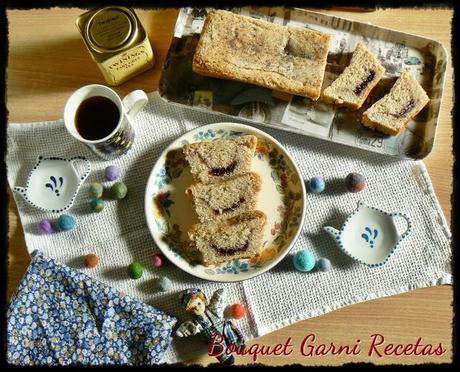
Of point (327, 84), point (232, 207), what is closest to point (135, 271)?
point (232, 207)

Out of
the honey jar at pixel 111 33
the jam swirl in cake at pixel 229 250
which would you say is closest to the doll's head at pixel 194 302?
the jam swirl in cake at pixel 229 250

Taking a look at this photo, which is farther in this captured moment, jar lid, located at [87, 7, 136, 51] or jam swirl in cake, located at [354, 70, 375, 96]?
jam swirl in cake, located at [354, 70, 375, 96]

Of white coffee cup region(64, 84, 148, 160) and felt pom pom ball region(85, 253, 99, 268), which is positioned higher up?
white coffee cup region(64, 84, 148, 160)

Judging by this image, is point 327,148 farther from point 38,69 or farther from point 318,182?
point 38,69

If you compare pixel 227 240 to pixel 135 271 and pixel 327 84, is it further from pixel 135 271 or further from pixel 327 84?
pixel 327 84

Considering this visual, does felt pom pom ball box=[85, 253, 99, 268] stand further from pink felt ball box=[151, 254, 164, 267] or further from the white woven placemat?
pink felt ball box=[151, 254, 164, 267]

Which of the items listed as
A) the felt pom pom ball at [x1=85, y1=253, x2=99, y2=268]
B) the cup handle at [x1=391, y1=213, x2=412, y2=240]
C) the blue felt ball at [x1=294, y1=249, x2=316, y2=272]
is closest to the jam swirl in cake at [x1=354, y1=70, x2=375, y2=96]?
the cup handle at [x1=391, y1=213, x2=412, y2=240]
